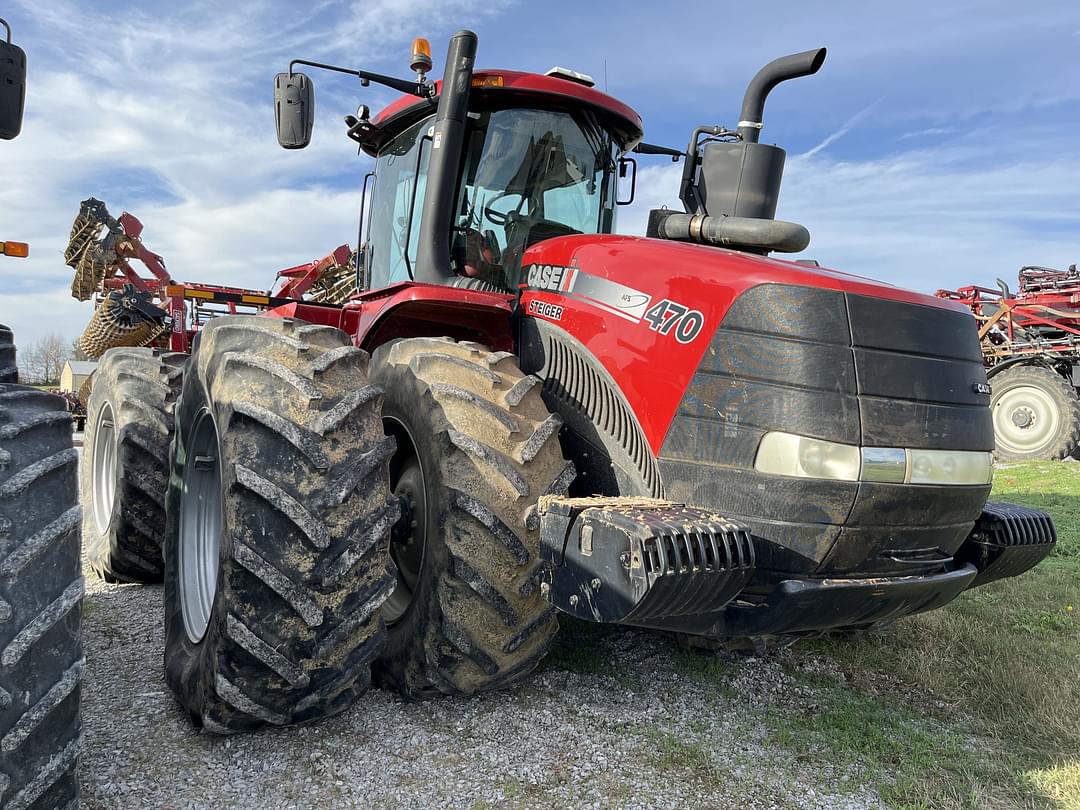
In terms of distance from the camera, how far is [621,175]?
3.97 metres

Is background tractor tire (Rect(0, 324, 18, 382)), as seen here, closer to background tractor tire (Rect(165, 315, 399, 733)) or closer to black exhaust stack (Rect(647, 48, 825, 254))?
background tractor tire (Rect(165, 315, 399, 733))

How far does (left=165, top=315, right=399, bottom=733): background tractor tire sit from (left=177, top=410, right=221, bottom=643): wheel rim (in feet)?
1.45

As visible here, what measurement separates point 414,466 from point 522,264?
97 centimetres

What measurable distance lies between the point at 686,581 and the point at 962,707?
1.79 m

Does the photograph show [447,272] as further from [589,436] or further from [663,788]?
[663,788]

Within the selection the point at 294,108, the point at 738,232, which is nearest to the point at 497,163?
the point at 294,108

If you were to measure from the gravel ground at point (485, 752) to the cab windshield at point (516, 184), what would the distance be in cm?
177

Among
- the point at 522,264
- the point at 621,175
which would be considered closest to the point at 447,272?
the point at 522,264

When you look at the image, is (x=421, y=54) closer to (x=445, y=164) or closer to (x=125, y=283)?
(x=445, y=164)

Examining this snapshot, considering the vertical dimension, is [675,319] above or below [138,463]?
above

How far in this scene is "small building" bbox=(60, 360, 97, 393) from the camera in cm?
1418

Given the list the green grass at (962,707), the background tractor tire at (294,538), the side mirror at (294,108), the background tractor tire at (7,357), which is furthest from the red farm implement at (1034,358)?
the background tractor tire at (7,357)

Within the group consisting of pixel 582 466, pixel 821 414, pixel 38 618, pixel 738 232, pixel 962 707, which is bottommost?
pixel 962 707

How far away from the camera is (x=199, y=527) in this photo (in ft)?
10.5
